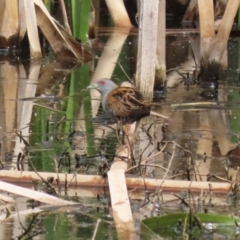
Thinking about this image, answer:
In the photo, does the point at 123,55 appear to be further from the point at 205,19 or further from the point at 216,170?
the point at 216,170

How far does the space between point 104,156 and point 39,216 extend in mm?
1146

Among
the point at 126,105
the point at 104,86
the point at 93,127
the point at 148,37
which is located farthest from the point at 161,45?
the point at 126,105

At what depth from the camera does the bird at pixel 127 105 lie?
6.75m

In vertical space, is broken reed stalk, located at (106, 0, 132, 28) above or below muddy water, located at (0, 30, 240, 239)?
above

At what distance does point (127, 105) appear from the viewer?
6.76m

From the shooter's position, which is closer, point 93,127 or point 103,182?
point 103,182

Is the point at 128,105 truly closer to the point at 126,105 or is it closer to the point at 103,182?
the point at 126,105

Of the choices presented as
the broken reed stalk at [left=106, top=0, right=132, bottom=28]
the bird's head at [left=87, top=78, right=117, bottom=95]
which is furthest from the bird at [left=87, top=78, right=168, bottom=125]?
the broken reed stalk at [left=106, top=0, right=132, bottom=28]

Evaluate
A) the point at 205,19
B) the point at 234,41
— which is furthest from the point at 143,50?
the point at 234,41

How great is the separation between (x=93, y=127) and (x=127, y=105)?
20.9 inches

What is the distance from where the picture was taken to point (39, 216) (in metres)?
4.70

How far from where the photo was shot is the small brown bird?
6.75 metres

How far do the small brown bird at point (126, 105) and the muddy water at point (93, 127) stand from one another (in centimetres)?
14

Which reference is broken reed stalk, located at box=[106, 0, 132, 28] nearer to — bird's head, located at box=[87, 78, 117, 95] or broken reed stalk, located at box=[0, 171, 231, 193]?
bird's head, located at box=[87, 78, 117, 95]
